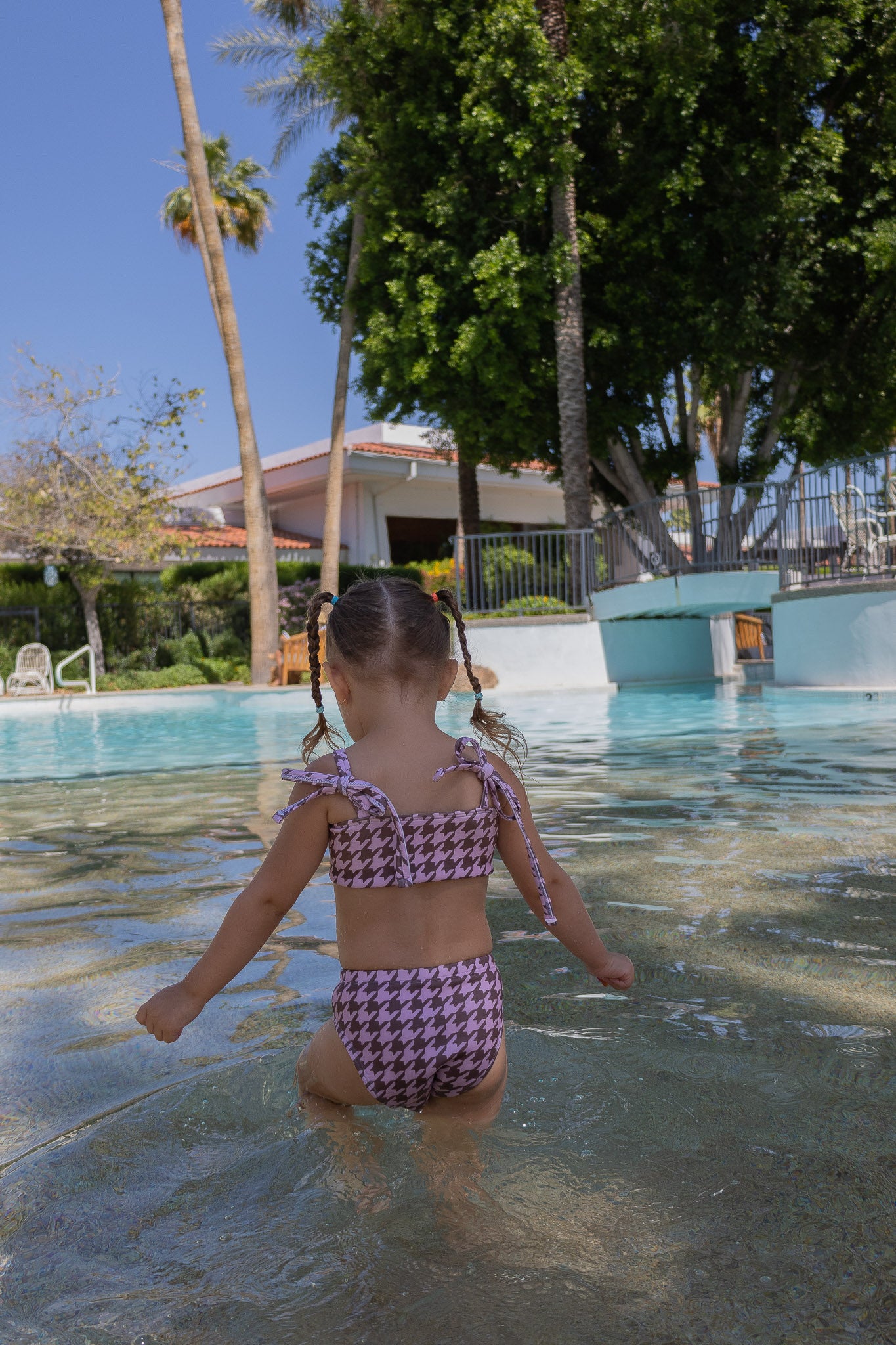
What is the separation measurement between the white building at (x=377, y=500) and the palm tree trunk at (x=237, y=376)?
556 centimetres

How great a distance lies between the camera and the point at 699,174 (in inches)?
637

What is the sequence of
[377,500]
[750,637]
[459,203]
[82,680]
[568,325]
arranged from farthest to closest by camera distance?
[377,500] < [750,637] < [82,680] < [459,203] < [568,325]

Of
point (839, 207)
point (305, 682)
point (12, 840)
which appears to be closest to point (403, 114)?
point (839, 207)

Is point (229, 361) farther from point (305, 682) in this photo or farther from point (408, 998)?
point (408, 998)

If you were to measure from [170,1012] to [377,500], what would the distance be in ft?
88.8

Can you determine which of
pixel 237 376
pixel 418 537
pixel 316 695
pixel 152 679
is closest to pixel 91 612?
pixel 152 679

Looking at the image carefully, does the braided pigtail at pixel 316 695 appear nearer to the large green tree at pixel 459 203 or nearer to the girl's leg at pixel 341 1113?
the girl's leg at pixel 341 1113

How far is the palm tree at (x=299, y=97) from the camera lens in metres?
20.6

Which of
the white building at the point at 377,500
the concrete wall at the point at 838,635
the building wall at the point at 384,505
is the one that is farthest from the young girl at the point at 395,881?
the building wall at the point at 384,505

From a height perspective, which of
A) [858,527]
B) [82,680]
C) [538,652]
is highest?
[858,527]

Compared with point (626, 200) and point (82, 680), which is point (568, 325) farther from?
point (82, 680)

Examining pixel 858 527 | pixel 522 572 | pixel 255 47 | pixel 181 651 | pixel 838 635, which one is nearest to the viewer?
pixel 838 635

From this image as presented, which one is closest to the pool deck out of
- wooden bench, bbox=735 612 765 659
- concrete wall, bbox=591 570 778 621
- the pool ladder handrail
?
the pool ladder handrail

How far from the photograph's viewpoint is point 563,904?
2.20 meters
